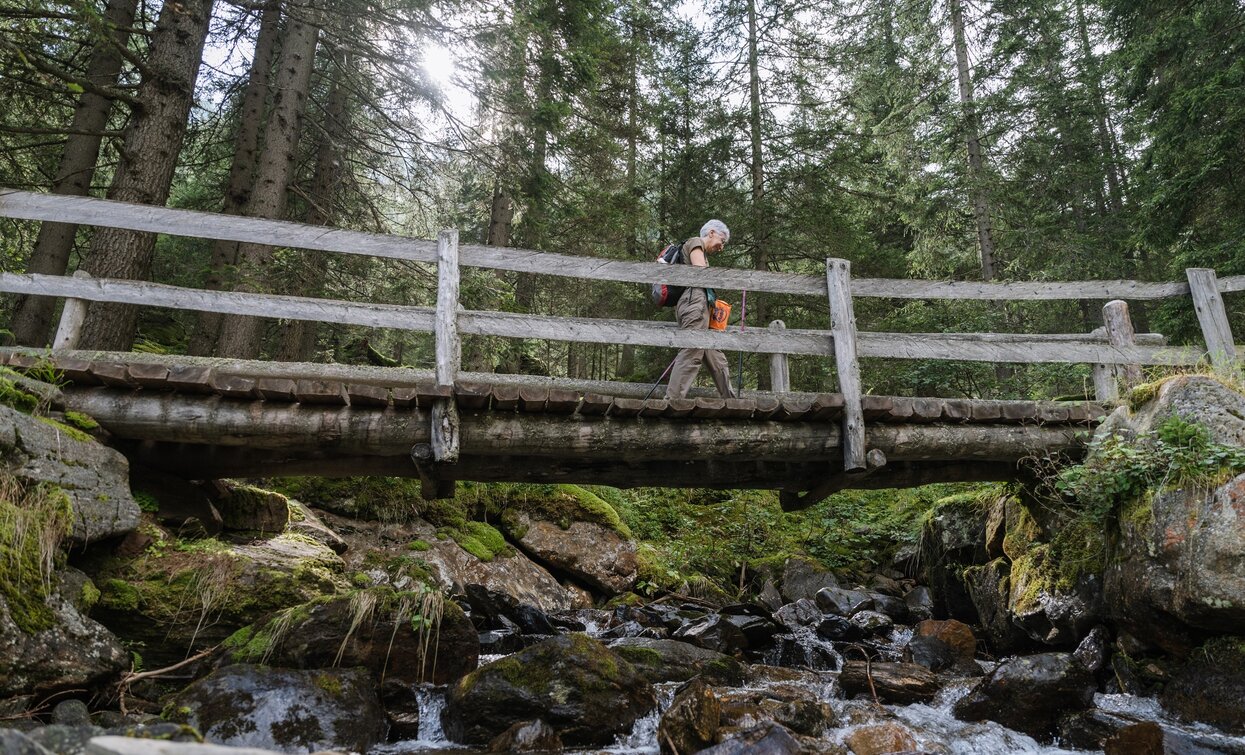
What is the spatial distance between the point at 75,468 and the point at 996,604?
28.3 ft

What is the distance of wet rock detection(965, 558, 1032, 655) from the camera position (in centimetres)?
731

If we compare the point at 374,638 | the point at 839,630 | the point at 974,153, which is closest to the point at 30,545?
the point at 374,638

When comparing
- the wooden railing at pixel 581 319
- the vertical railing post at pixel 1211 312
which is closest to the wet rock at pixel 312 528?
the wooden railing at pixel 581 319

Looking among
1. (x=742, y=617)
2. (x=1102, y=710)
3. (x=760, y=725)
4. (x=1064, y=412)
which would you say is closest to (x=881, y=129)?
(x=1064, y=412)

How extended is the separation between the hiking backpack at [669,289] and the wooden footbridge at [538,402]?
309 millimetres

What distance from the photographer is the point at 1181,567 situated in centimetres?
512

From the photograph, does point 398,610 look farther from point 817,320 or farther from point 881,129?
point 881,129

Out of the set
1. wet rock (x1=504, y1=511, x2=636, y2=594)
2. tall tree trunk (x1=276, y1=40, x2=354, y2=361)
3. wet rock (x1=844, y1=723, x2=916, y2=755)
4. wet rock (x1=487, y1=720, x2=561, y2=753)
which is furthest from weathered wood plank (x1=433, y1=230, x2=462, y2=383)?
tall tree trunk (x1=276, y1=40, x2=354, y2=361)

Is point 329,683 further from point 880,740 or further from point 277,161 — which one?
point 277,161

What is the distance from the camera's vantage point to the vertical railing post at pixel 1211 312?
281 inches

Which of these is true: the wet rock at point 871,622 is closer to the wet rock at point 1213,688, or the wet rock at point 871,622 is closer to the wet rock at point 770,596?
the wet rock at point 770,596

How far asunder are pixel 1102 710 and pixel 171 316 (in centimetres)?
1710

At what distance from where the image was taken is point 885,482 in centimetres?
722

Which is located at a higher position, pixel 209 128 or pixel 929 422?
pixel 209 128
